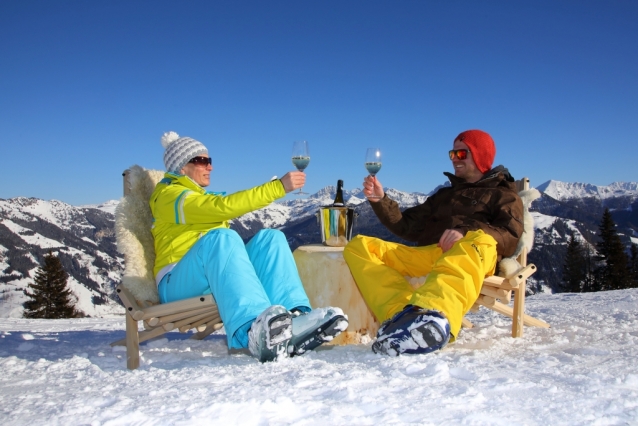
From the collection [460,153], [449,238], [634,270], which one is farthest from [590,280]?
[449,238]

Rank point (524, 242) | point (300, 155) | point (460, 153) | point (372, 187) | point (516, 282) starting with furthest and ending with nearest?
point (460, 153) → point (372, 187) → point (524, 242) → point (300, 155) → point (516, 282)

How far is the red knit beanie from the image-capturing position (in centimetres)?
468

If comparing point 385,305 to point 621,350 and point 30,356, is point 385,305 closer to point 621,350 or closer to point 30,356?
point 621,350

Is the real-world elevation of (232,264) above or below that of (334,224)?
below

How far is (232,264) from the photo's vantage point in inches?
137

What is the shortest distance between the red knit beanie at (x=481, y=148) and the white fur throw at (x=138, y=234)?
2984 mm

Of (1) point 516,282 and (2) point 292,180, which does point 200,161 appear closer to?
(2) point 292,180

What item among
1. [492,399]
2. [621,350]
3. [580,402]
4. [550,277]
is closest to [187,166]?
[492,399]

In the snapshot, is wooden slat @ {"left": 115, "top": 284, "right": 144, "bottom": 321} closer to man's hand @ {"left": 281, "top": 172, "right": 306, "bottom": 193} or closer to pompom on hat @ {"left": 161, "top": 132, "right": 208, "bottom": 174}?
pompom on hat @ {"left": 161, "top": 132, "right": 208, "bottom": 174}

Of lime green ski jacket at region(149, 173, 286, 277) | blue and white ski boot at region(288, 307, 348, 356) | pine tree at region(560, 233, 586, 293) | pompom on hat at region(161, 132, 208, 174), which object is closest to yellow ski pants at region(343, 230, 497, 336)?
blue and white ski boot at region(288, 307, 348, 356)

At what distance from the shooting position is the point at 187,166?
432 cm

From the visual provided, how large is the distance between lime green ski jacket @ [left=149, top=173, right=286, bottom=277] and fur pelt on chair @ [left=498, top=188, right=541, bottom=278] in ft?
6.46

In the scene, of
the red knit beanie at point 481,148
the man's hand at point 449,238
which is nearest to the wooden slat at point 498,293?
the man's hand at point 449,238

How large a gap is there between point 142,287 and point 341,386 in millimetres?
1934
